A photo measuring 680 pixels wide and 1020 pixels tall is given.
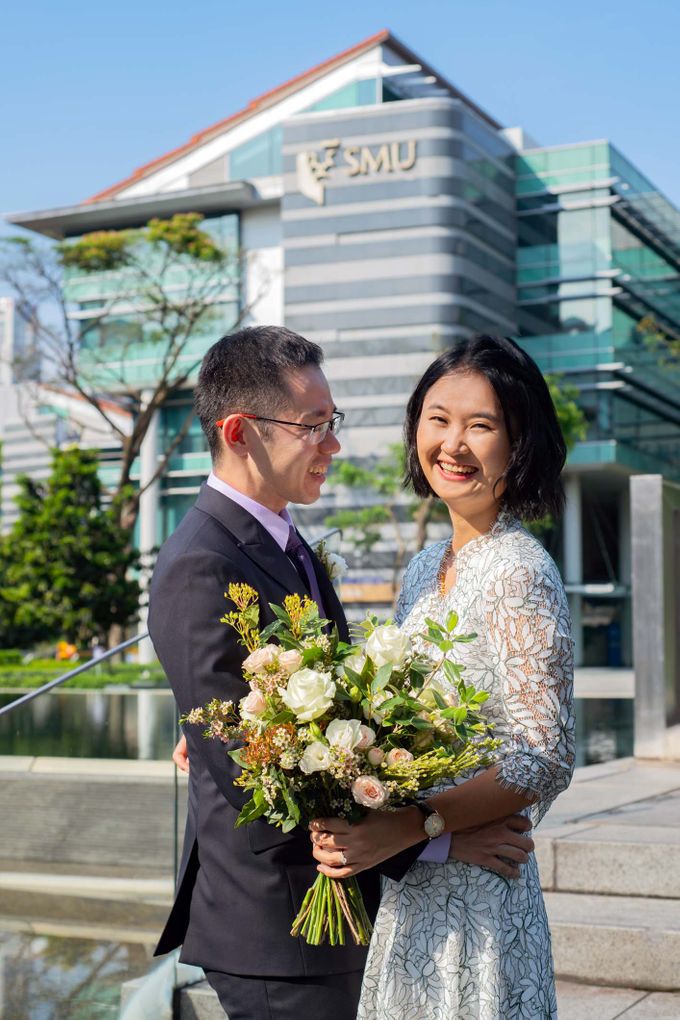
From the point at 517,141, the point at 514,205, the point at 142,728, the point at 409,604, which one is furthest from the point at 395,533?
the point at 409,604

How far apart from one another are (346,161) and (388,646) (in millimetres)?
44289

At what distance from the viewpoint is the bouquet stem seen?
199cm

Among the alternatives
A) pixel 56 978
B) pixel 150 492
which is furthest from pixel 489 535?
pixel 150 492

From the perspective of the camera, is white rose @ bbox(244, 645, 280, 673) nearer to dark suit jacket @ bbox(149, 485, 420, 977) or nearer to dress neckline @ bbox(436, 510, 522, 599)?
dark suit jacket @ bbox(149, 485, 420, 977)

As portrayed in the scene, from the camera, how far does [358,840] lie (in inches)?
75.2

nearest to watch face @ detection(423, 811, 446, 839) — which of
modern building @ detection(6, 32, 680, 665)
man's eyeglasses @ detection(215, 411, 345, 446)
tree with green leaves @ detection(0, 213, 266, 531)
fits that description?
man's eyeglasses @ detection(215, 411, 345, 446)

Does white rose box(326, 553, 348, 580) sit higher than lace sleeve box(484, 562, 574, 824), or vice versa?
white rose box(326, 553, 348, 580)

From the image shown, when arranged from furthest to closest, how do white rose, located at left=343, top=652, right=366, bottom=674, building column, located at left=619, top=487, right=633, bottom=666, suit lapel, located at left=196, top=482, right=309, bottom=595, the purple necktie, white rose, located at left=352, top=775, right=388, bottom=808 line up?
building column, located at left=619, top=487, right=633, bottom=666 → the purple necktie → suit lapel, located at left=196, top=482, right=309, bottom=595 → white rose, located at left=343, top=652, right=366, bottom=674 → white rose, located at left=352, top=775, right=388, bottom=808

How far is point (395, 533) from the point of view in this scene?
43.1 metres

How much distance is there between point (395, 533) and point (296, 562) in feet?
134

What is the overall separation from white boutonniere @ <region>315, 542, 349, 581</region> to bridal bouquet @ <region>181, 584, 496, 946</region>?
58 centimetres

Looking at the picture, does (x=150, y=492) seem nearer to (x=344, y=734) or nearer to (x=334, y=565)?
(x=334, y=565)

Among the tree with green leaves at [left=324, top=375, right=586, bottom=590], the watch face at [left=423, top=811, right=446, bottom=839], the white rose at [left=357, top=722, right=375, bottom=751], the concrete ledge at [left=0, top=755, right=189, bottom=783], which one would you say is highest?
the tree with green leaves at [left=324, top=375, right=586, bottom=590]

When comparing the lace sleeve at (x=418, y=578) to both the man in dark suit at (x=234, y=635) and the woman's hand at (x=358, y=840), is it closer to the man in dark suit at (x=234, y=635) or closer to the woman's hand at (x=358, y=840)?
the man in dark suit at (x=234, y=635)
